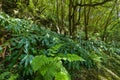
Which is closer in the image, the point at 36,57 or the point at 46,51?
the point at 36,57

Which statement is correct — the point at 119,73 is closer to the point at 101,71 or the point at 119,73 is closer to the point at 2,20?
the point at 101,71

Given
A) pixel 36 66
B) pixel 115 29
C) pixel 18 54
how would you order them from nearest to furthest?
pixel 36 66, pixel 18 54, pixel 115 29

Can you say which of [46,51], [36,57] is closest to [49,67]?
[36,57]

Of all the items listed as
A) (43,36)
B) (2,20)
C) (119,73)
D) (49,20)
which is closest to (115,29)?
(49,20)

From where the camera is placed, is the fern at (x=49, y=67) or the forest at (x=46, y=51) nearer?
the fern at (x=49, y=67)

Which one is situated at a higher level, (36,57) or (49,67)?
(36,57)

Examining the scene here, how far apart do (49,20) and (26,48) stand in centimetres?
418

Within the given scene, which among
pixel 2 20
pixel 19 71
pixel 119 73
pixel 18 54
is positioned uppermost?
pixel 2 20

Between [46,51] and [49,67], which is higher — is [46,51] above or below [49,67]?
above

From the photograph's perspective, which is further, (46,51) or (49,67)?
(46,51)

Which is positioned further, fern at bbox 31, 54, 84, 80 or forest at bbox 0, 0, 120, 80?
forest at bbox 0, 0, 120, 80

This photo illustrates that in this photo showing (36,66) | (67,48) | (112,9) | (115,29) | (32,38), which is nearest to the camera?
(36,66)

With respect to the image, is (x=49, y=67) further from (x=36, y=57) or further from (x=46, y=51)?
(x=46, y=51)

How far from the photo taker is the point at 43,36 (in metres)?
4.13
